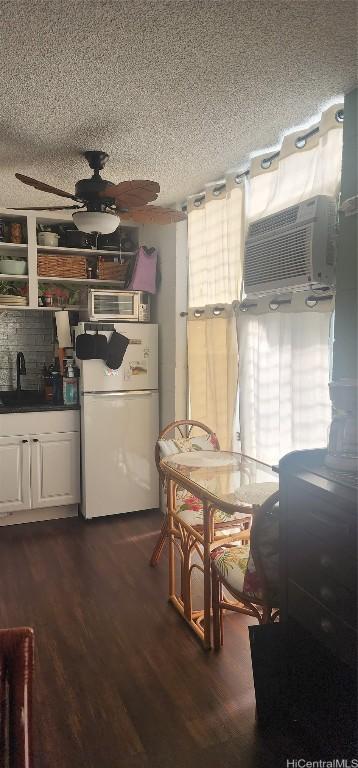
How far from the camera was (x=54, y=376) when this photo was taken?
4.12 meters

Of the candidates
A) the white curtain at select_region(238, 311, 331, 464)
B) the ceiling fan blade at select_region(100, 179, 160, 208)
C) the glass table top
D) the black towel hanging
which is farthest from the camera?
the black towel hanging

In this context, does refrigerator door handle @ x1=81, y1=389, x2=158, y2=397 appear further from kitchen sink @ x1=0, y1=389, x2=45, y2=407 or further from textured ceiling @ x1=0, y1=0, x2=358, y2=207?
textured ceiling @ x1=0, y1=0, x2=358, y2=207

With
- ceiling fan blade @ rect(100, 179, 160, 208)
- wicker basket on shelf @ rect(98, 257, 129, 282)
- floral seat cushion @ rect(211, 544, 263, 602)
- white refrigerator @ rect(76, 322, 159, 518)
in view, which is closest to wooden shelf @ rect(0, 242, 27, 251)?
wicker basket on shelf @ rect(98, 257, 129, 282)

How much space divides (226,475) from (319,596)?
0.90m

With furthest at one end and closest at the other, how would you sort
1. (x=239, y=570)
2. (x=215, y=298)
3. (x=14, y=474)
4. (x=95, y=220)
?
(x=14, y=474), (x=215, y=298), (x=95, y=220), (x=239, y=570)

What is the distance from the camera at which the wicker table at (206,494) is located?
2150 millimetres

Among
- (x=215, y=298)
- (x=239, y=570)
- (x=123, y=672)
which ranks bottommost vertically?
(x=123, y=672)

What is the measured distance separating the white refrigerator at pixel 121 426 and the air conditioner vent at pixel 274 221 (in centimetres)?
157

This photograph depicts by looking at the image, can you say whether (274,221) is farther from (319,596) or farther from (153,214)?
(319,596)

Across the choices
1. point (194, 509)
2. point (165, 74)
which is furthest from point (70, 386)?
point (165, 74)

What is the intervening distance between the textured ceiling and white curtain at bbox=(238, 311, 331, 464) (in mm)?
936

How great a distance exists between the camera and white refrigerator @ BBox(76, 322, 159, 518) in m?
3.89

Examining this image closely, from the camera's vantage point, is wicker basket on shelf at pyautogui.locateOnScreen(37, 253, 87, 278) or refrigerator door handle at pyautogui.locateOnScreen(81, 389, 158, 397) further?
wicker basket on shelf at pyautogui.locateOnScreen(37, 253, 87, 278)

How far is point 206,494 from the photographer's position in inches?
85.6
